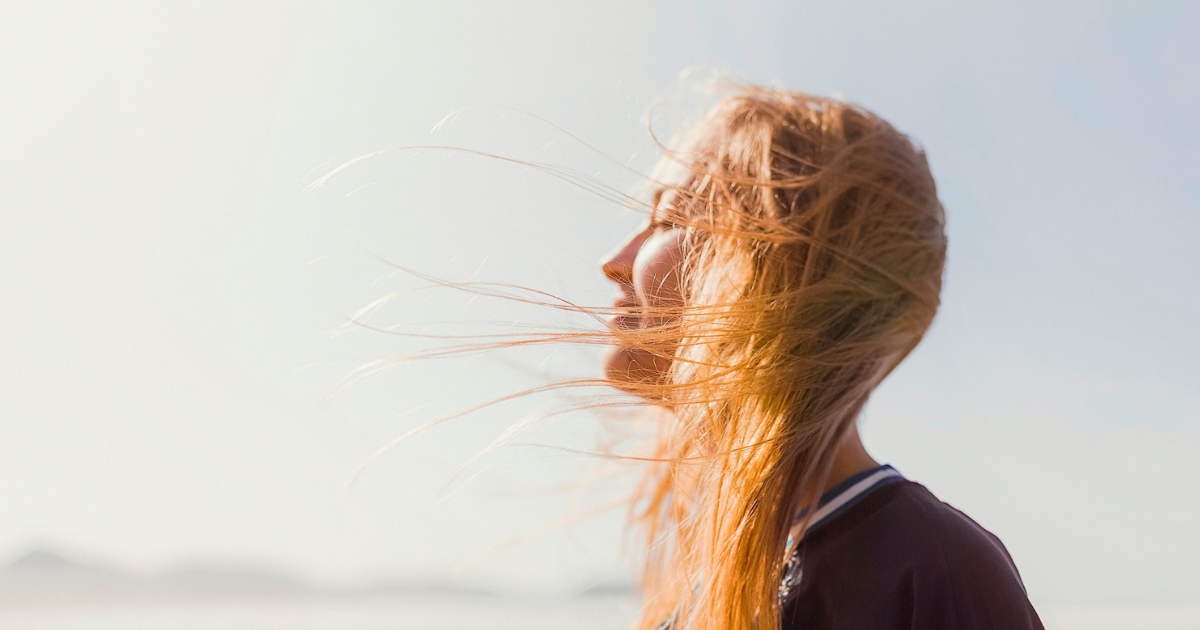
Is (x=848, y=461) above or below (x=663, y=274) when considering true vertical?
below

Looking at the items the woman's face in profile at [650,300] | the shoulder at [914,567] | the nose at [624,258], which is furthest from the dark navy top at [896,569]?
the nose at [624,258]

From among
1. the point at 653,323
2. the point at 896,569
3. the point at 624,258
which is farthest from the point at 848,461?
the point at 624,258

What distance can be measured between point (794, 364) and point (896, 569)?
33 cm

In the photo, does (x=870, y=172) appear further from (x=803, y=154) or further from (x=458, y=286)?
(x=458, y=286)

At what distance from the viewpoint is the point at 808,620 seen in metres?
1.09

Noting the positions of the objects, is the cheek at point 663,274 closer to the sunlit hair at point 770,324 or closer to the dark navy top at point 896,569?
the sunlit hair at point 770,324

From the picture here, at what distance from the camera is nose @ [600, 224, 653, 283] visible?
4.27ft

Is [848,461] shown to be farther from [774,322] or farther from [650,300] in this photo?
[650,300]

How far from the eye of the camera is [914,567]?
1016mm

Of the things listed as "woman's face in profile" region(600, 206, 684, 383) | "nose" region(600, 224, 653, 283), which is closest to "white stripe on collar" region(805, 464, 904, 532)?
"woman's face in profile" region(600, 206, 684, 383)

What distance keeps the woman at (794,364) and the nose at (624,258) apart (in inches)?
3.1

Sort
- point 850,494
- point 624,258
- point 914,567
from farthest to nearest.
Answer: point 624,258 < point 850,494 < point 914,567

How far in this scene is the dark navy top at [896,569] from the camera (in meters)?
0.99

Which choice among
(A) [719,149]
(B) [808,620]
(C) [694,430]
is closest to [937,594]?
(B) [808,620]
